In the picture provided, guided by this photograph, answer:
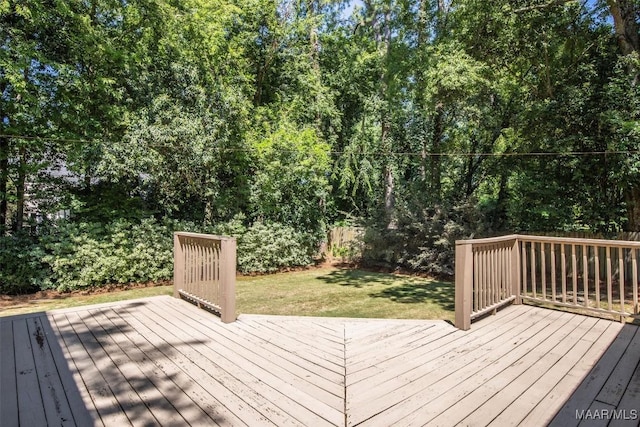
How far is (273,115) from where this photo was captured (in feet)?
34.5

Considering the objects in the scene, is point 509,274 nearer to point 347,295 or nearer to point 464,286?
point 464,286

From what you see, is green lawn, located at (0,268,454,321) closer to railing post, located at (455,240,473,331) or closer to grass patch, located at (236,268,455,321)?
grass patch, located at (236,268,455,321)

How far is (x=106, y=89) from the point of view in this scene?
24.2ft

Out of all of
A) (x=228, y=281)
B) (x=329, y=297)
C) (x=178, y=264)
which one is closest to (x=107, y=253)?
(x=178, y=264)

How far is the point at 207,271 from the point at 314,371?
210 centimetres

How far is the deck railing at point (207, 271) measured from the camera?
367cm

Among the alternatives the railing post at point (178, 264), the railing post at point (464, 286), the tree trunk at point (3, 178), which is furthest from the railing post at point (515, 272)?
the tree trunk at point (3, 178)

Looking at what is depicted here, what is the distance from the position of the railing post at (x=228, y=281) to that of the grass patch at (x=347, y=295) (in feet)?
4.57

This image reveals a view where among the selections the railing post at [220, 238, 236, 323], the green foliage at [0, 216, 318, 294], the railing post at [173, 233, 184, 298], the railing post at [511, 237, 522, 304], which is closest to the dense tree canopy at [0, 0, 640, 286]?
the green foliage at [0, 216, 318, 294]

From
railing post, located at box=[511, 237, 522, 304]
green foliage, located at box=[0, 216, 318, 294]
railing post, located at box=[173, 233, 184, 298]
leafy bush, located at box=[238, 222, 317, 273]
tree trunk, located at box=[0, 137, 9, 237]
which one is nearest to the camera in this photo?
railing post, located at box=[511, 237, 522, 304]

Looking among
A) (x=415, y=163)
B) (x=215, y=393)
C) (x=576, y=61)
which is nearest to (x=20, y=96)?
(x=215, y=393)

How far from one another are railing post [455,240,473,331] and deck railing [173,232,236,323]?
7.48 feet

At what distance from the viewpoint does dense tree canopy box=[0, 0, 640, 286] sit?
22.6 ft

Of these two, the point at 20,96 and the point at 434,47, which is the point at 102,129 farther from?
the point at 434,47
